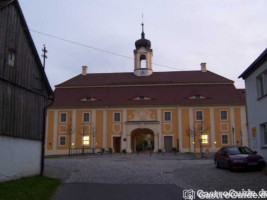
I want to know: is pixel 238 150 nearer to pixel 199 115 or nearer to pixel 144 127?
pixel 199 115

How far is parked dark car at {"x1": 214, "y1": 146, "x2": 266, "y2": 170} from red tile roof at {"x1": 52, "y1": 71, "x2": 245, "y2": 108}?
2824cm

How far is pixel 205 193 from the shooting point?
36.1 ft

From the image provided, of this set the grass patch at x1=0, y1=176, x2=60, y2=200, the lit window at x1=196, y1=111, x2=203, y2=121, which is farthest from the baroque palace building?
the grass patch at x1=0, y1=176, x2=60, y2=200

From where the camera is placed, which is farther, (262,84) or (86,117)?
(86,117)

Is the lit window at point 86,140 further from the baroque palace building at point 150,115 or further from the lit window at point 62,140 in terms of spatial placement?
the lit window at point 62,140

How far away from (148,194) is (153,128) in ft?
119

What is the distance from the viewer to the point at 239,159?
16875mm

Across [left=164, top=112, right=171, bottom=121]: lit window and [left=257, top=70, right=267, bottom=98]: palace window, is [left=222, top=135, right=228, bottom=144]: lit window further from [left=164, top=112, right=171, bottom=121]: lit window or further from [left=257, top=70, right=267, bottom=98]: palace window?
[left=257, top=70, right=267, bottom=98]: palace window

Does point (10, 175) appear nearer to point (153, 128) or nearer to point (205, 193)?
point (205, 193)

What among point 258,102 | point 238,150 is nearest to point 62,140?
point 238,150

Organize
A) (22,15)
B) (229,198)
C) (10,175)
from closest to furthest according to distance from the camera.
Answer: (229,198) → (10,175) → (22,15)

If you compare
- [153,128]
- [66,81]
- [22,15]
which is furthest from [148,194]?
[66,81]

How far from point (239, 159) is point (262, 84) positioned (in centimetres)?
499

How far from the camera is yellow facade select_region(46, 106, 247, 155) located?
150ft
